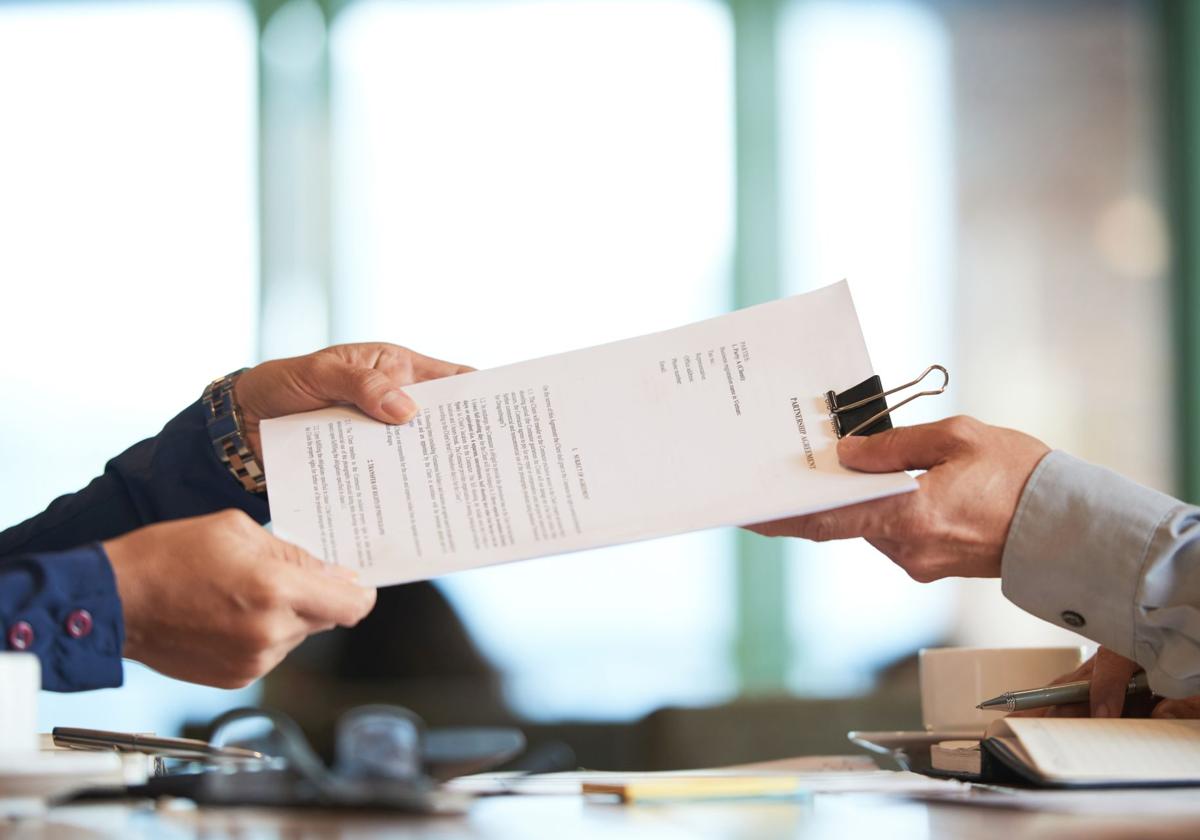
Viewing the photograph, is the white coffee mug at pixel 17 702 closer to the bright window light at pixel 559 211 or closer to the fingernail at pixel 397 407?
the fingernail at pixel 397 407

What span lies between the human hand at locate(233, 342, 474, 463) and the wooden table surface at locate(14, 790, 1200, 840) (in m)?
0.42

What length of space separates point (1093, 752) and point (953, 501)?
0.73 ft

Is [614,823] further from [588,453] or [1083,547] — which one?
[1083,547]

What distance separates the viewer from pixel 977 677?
1.11m

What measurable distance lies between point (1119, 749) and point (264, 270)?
3.11m

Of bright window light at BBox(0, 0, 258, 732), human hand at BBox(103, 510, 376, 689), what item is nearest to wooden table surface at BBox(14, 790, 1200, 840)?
human hand at BBox(103, 510, 376, 689)

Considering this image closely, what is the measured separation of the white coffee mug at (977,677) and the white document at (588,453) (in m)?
0.26

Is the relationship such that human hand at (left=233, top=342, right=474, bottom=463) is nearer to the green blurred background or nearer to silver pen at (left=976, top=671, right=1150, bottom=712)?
silver pen at (left=976, top=671, right=1150, bottom=712)

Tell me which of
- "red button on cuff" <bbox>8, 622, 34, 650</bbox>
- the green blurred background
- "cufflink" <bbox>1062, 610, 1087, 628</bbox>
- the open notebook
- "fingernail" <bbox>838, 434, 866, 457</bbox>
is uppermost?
the green blurred background

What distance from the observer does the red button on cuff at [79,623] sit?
81cm

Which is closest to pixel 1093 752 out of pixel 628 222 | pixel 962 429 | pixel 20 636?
pixel 962 429

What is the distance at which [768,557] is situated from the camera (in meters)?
3.63

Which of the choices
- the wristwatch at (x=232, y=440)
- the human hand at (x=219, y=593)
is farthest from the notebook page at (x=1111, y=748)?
the wristwatch at (x=232, y=440)

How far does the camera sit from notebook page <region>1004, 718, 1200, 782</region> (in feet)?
2.75
